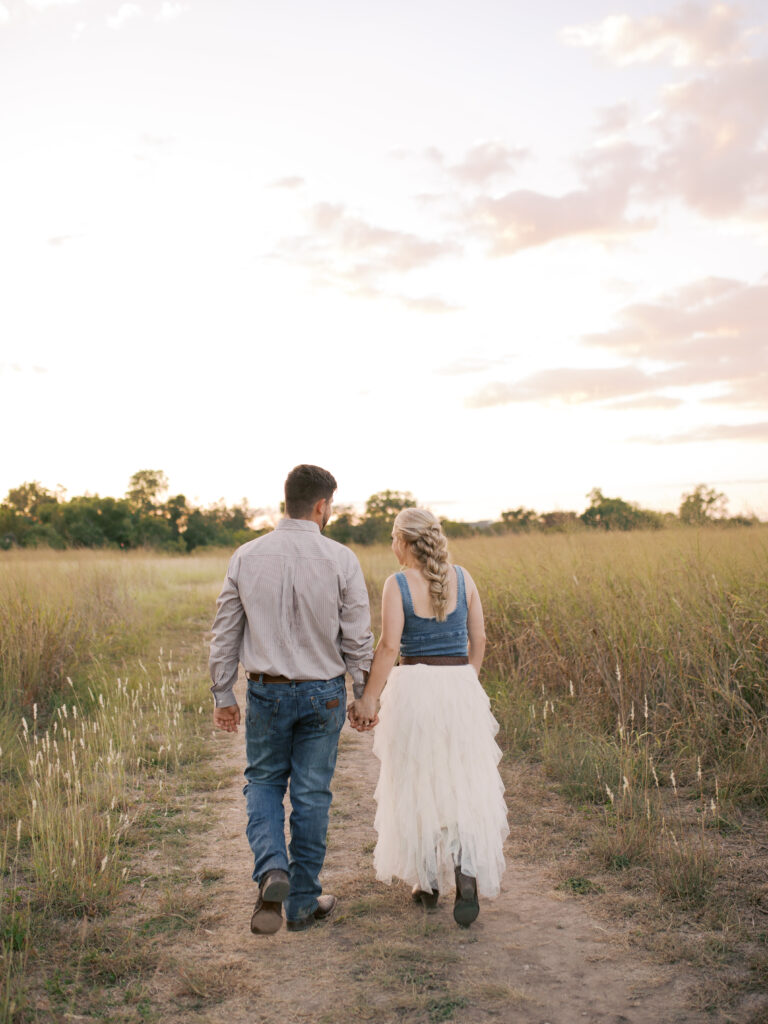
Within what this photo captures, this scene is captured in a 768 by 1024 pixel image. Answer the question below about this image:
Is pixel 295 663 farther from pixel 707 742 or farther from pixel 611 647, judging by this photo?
pixel 611 647

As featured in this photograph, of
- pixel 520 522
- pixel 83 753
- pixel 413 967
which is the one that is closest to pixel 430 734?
pixel 413 967

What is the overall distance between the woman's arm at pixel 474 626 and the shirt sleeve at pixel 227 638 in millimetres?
1187

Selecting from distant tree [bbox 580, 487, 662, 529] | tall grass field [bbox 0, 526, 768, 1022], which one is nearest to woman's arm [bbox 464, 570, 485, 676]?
tall grass field [bbox 0, 526, 768, 1022]

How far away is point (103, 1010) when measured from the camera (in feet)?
10.2

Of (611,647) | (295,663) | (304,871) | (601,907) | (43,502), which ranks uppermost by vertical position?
(43,502)

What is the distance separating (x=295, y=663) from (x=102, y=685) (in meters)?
5.37

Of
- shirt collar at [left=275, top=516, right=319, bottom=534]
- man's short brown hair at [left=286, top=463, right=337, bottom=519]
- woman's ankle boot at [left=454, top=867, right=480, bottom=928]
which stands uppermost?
man's short brown hair at [left=286, top=463, right=337, bottom=519]

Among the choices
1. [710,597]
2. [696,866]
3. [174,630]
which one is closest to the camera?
[696,866]

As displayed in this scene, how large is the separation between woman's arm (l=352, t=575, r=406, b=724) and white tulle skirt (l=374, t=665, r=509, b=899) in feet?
0.45

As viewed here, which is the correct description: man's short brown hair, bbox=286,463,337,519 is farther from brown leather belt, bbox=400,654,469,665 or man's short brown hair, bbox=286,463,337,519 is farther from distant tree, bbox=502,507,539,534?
distant tree, bbox=502,507,539,534

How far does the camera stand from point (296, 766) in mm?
3832

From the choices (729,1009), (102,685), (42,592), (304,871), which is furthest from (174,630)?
(729,1009)

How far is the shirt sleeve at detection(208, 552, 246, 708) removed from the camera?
152 inches

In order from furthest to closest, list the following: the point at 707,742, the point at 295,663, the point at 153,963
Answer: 1. the point at 707,742
2. the point at 295,663
3. the point at 153,963
